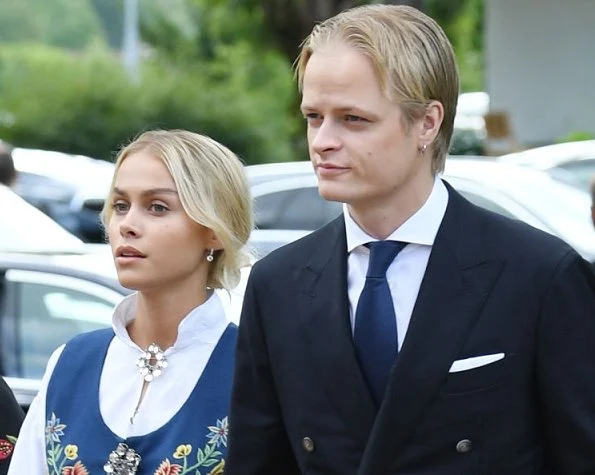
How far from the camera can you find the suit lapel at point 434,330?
9.03 feet

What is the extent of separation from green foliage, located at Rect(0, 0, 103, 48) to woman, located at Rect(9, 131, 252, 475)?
5164 cm

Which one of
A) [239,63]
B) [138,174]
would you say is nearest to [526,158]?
[138,174]

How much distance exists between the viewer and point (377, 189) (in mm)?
2836

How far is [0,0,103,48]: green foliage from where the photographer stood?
56656 millimetres

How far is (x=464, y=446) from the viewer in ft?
9.03

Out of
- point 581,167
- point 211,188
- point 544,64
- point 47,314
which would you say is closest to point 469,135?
point 544,64

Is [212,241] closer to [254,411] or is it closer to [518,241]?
[254,411]

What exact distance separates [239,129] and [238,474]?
22.8 metres

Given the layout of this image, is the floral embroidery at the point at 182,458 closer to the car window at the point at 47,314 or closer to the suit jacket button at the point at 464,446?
the suit jacket button at the point at 464,446

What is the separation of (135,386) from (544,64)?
22.9 m

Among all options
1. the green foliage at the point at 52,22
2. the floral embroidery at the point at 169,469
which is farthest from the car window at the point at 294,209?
the green foliage at the point at 52,22

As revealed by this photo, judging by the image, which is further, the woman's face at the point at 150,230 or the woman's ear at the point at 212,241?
the woman's ear at the point at 212,241

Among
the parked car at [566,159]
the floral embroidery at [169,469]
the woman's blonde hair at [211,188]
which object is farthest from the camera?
the parked car at [566,159]

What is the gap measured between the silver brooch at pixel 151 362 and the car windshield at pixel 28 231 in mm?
3063
